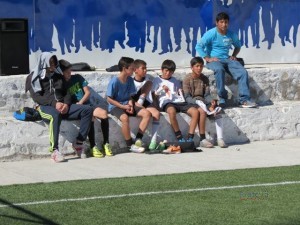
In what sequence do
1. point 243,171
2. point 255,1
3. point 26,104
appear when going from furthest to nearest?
point 255,1 → point 26,104 → point 243,171

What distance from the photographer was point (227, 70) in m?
15.2

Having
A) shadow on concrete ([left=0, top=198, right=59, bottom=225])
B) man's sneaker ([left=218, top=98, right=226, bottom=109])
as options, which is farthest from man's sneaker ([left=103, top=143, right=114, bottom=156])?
shadow on concrete ([left=0, top=198, right=59, bottom=225])

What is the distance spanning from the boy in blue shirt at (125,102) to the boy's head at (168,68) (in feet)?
2.01

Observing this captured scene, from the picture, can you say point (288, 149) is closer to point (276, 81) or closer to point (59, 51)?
point (276, 81)

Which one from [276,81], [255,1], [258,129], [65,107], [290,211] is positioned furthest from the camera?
[255,1]

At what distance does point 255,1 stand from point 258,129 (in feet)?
11.2

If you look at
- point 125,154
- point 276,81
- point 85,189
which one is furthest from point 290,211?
point 276,81

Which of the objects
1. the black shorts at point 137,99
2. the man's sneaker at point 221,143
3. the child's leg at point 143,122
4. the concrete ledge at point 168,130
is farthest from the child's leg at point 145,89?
the man's sneaker at point 221,143

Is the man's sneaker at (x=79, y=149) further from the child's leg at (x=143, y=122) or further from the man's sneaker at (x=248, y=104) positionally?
the man's sneaker at (x=248, y=104)

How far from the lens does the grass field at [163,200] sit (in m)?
9.06

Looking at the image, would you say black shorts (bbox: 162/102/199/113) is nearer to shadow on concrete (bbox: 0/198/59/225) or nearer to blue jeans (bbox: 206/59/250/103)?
blue jeans (bbox: 206/59/250/103)

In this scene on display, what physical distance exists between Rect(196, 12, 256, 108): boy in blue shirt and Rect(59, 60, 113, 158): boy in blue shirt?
2.29m

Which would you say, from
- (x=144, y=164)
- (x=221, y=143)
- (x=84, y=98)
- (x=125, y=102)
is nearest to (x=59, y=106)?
(x=84, y=98)

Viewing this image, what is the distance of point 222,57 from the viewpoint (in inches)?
600
